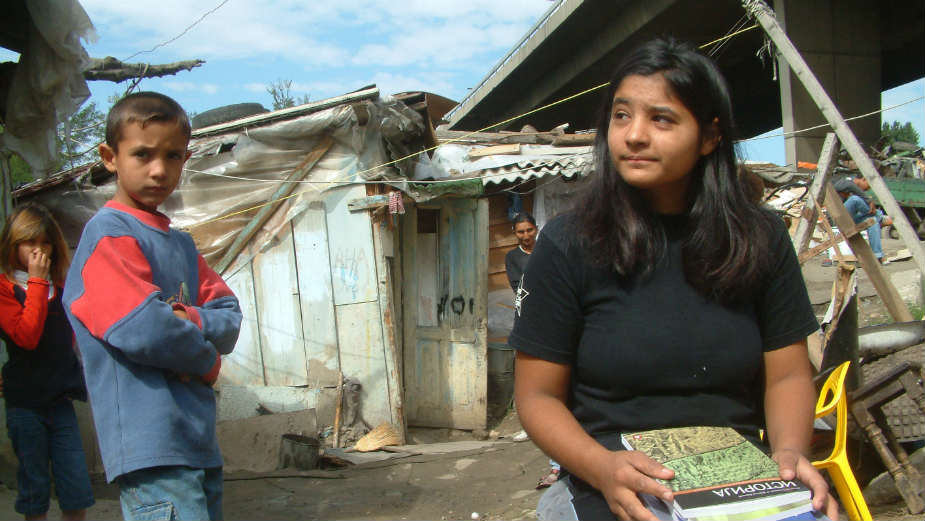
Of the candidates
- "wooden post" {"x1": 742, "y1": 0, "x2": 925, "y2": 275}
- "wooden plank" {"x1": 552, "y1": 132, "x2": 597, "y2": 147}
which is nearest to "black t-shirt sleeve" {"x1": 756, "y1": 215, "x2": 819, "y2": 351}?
"wooden post" {"x1": 742, "y1": 0, "x2": 925, "y2": 275}

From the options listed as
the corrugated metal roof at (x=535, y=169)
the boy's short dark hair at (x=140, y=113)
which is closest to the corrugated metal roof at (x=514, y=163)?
the corrugated metal roof at (x=535, y=169)

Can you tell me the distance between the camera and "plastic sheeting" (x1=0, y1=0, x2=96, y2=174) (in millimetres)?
4191

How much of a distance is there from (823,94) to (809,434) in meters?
5.17

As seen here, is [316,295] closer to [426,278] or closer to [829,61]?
[426,278]

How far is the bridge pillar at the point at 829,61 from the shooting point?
42.0 ft

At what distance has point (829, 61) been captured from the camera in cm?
1330

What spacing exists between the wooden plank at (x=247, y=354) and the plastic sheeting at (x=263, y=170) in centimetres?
34

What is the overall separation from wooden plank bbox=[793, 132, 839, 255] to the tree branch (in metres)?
6.51

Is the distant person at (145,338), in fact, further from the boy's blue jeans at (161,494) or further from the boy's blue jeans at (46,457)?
the boy's blue jeans at (46,457)

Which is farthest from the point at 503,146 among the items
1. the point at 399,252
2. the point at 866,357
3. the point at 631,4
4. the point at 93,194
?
the point at 631,4

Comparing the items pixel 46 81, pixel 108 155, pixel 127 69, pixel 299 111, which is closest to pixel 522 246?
pixel 299 111

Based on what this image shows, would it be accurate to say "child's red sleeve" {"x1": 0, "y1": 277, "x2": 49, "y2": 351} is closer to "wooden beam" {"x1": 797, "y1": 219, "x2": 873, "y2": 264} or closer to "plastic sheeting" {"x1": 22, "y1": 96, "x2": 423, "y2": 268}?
"plastic sheeting" {"x1": 22, "y1": 96, "x2": 423, "y2": 268}

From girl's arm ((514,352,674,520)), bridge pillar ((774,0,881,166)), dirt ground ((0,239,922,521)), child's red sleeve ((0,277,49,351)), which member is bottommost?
dirt ground ((0,239,922,521))

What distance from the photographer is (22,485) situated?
324 centimetres
